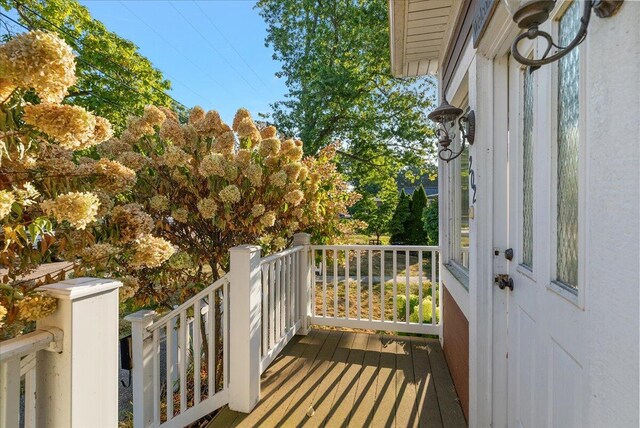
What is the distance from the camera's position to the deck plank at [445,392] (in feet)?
6.78

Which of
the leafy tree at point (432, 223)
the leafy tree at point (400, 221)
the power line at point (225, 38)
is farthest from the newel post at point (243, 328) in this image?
the leafy tree at point (400, 221)

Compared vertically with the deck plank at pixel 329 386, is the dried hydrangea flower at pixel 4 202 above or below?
above

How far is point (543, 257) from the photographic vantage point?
4.04 ft

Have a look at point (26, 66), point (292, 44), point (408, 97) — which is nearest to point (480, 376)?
point (26, 66)

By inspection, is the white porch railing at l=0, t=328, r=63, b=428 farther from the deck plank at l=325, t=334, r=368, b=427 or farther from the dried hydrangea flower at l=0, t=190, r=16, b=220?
the deck plank at l=325, t=334, r=368, b=427

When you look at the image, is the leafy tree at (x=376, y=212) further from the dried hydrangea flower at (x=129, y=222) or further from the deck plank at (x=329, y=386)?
the dried hydrangea flower at (x=129, y=222)

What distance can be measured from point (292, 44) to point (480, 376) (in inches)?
303

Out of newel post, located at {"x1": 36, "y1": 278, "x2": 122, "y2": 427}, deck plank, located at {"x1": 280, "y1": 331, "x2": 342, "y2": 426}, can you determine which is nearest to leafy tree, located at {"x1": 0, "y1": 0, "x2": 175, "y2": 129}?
deck plank, located at {"x1": 280, "y1": 331, "x2": 342, "y2": 426}

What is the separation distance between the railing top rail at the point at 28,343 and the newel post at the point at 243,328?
120 centimetres

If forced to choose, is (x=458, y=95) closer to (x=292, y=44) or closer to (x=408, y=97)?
(x=408, y=97)

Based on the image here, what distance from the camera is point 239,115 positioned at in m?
2.71

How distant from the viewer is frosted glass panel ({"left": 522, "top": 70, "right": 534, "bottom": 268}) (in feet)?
4.67

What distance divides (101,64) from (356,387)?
8334mm

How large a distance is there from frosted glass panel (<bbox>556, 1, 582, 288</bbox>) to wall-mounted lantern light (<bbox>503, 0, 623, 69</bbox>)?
293 mm
